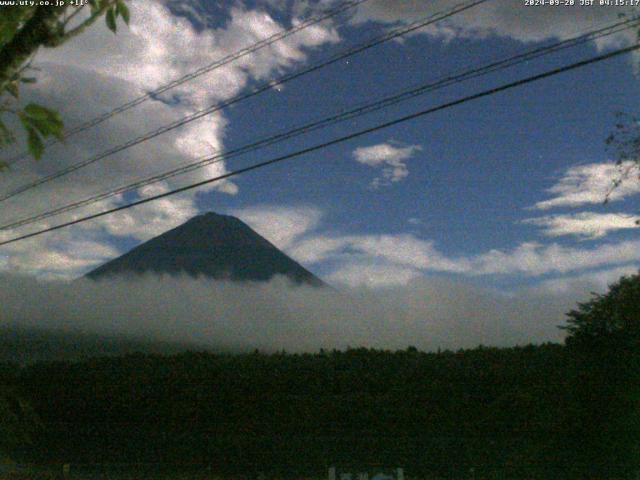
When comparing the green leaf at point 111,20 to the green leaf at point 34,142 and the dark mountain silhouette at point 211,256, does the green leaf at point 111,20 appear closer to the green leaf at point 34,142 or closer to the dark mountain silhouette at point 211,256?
the green leaf at point 34,142

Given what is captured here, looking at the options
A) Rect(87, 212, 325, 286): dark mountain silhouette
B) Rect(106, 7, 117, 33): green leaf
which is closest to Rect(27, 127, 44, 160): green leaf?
Rect(106, 7, 117, 33): green leaf

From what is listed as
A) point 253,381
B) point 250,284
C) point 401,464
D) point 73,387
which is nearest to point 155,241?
point 250,284

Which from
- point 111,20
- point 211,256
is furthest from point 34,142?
point 211,256

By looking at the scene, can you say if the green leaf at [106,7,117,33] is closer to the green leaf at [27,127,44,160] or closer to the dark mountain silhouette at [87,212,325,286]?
the green leaf at [27,127,44,160]

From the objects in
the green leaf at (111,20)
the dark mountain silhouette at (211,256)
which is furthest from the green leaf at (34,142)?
the dark mountain silhouette at (211,256)

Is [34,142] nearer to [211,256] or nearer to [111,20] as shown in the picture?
[111,20]

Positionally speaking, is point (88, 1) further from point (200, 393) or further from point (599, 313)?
point (200, 393)
